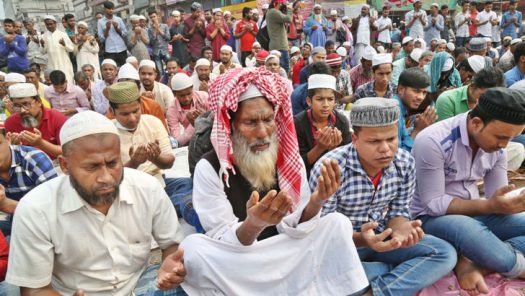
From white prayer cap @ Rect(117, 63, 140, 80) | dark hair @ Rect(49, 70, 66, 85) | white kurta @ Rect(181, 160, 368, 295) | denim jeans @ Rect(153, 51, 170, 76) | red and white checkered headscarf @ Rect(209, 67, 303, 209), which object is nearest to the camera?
white kurta @ Rect(181, 160, 368, 295)

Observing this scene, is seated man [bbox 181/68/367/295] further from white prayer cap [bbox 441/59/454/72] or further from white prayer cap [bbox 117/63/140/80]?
white prayer cap [bbox 441/59/454/72]

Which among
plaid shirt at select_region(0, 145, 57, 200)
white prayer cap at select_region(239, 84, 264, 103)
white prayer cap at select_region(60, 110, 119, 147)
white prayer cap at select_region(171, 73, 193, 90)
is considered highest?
white prayer cap at select_region(239, 84, 264, 103)

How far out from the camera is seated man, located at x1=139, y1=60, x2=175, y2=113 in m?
5.80

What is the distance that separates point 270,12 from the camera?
28.2 feet

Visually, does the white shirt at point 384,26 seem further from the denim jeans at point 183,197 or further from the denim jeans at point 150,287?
the denim jeans at point 150,287

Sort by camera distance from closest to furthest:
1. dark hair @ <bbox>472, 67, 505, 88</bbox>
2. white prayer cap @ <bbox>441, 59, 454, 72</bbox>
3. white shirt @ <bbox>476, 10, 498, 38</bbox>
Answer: dark hair @ <bbox>472, 67, 505, 88</bbox> < white prayer cap @ <bbox>441, 59, 454, 72</bbox> < white shirt @ <bbox>476, 10, 498, 38</bbox>

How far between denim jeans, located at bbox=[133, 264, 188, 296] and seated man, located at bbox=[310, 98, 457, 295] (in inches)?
38.2

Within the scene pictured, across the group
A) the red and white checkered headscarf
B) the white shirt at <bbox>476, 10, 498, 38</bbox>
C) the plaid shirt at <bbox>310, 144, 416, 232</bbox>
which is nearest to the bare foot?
the plaid shirt at <bbox>310, 144, 416, 232</bbox>

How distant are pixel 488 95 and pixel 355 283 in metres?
1.38

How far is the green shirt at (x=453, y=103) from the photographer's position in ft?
13.1

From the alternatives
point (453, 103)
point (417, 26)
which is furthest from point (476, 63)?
point (417, 26)

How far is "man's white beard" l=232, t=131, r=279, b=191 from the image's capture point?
7.35 ft

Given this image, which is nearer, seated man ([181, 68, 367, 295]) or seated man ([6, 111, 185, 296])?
seated man ([6, 111, 185, 296])

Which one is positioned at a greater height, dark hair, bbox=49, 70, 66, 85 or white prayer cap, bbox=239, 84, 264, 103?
white prayer cap, bbox=239, 84, 264, 103
